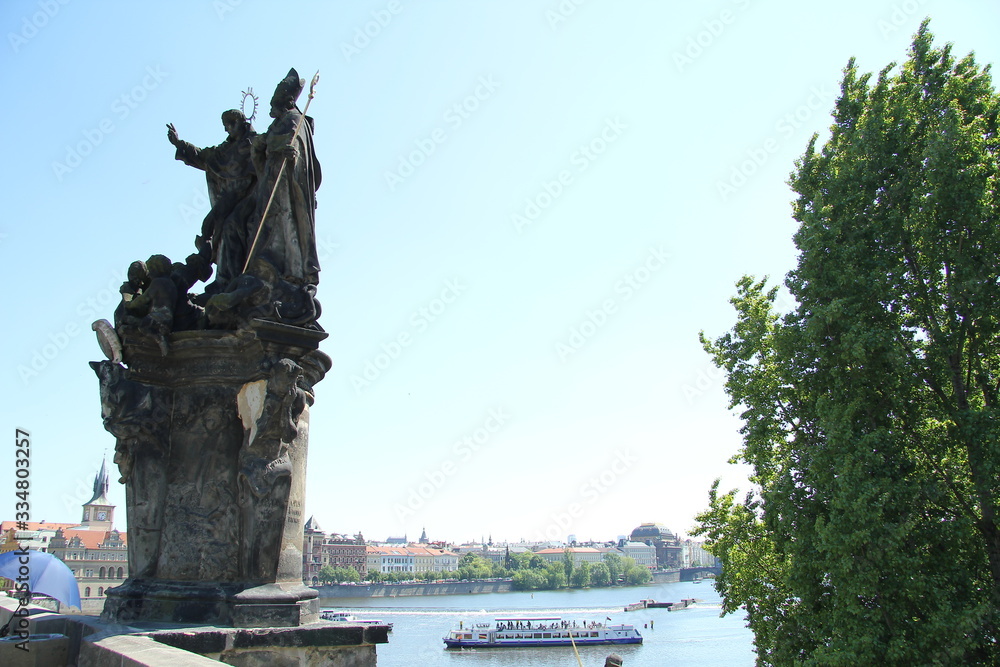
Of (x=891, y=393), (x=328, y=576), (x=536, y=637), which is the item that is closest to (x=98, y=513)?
(x=328, y=576)

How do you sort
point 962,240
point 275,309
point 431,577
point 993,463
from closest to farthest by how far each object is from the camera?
point 275,309, point 993,463, point 962,240, point 431,577

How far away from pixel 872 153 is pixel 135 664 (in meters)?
14.0

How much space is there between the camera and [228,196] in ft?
19.5

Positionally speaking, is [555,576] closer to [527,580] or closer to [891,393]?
[527,580]

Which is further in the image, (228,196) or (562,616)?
(562,616)

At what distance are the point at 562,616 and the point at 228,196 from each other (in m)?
88.0

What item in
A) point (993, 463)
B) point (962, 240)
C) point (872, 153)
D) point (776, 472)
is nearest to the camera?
point (993, 463)

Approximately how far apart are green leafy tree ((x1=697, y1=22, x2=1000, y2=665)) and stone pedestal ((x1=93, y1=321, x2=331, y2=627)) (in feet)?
30.4

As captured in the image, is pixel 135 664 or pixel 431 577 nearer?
pixel 135 664

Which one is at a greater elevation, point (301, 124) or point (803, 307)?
point (803, 307)

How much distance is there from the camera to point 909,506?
11719 millimetres

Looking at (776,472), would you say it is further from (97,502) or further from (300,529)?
(97,502)

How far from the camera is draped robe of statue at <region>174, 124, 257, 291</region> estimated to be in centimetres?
571

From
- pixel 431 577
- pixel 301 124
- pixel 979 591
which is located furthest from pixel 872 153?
pixel 431 577
